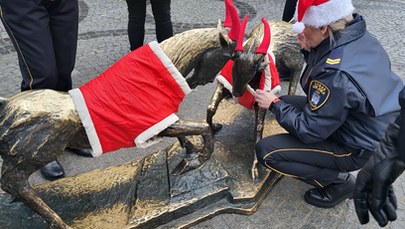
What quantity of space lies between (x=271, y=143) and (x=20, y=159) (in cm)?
162

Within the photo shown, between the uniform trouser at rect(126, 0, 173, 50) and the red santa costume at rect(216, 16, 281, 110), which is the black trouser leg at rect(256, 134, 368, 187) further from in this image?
the uniform trouser at rect(126, 0, 173, 50)

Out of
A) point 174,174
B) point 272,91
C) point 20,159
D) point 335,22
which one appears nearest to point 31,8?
point 20,159

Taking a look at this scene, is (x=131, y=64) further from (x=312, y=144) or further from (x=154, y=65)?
(x=312, y=144)

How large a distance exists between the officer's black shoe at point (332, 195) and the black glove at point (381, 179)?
666 mm

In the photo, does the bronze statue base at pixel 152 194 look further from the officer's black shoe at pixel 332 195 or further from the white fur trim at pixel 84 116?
the white fur trim at pixel 84 116

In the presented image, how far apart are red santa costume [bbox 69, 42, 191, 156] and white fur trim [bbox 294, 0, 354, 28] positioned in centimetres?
86

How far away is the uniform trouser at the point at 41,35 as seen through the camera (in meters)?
2.59

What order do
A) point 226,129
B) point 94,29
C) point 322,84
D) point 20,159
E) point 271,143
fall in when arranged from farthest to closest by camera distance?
point 94,29
point 226,129
point 271,143
point 322,84
point 20,159

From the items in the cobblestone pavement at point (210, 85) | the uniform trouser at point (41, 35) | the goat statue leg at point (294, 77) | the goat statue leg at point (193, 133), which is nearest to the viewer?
the goat statue leg at point (193, 133)

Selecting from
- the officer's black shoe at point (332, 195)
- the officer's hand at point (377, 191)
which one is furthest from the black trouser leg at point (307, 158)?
the officer's hand at point (377, 191)

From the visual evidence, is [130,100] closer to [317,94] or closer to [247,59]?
[247,59]

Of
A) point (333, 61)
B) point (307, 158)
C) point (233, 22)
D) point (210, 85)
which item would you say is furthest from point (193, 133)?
point (210, 85)

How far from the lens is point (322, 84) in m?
2.46

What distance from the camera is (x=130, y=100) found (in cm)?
228
